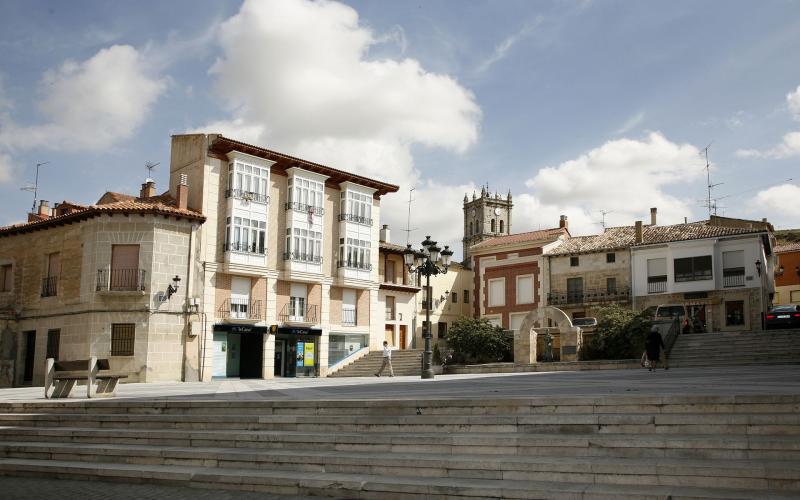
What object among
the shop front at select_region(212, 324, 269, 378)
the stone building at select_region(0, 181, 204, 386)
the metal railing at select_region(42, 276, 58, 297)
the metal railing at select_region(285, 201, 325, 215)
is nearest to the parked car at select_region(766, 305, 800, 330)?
the metal railing at select_region(285, 201, 325, 215)

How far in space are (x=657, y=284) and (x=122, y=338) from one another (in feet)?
99.5

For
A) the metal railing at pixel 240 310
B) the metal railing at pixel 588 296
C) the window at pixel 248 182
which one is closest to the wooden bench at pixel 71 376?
the metal railing at pixel 240 310

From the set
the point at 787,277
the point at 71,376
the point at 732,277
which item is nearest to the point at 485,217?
the point at 787,277

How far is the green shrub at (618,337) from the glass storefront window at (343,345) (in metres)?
12.1

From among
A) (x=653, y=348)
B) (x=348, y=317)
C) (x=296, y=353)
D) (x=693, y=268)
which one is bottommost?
(x=296, y=353)

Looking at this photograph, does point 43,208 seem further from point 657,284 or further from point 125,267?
point 657,284

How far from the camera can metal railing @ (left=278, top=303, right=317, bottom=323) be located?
34188mm

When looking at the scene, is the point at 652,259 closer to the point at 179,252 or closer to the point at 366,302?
the point at 366,302

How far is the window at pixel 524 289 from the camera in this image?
47.5 m

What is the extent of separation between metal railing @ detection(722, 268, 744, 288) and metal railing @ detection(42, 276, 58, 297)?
114 feet

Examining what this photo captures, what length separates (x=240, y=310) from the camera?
32.6 meters

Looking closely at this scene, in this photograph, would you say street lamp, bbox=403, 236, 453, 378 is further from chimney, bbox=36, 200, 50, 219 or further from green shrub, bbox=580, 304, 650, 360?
chimney, bbox=36, 200, 50, 219

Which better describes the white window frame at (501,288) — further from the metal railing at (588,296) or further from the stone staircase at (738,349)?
the stone staircase at (738,349)

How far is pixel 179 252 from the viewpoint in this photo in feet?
98.7
